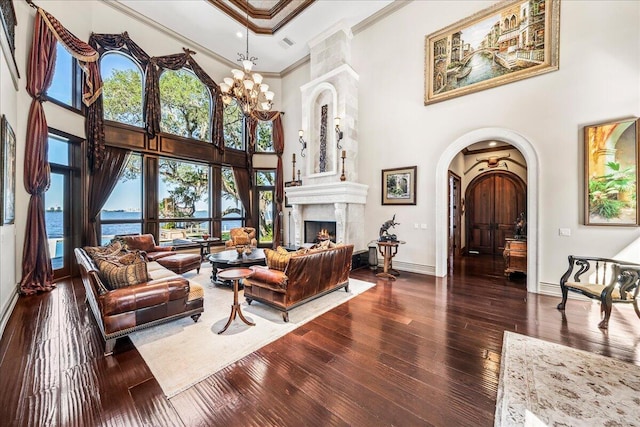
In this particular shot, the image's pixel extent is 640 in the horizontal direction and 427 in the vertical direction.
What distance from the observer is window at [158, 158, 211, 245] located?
6648 mm

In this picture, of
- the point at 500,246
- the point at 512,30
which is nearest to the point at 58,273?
the point at 512,30

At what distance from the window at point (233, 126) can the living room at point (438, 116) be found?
1.72 m

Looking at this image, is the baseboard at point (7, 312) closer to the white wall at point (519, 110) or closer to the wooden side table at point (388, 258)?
the wooden side table at point (388, 258)

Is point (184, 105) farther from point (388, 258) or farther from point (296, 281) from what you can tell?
point (388, 258)

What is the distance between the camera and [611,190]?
11.9ft

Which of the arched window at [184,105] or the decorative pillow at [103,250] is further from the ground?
the arched window at [184,105]

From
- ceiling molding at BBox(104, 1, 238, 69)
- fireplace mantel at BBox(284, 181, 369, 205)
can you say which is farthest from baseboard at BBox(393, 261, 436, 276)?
ceiling molding at BBox(104, 1, 238, 69)

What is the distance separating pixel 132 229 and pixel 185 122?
3333mm

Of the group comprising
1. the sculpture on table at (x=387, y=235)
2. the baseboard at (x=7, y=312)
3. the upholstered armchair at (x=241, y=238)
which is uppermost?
the sculpture on table at (x=387, y=235)

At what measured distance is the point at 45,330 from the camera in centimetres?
288

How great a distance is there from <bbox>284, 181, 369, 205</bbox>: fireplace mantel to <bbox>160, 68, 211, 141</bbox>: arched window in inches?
135

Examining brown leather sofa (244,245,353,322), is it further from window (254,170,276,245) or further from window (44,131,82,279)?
window (254,170,276,245)

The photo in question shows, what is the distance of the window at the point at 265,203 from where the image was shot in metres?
8.68

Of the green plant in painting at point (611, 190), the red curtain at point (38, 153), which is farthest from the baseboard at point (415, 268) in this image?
the red curtain at point (38, 153)
